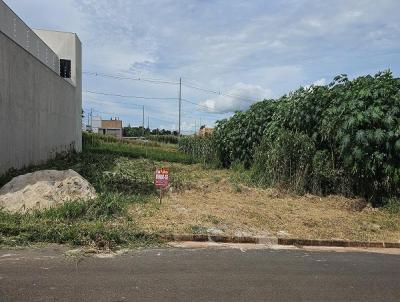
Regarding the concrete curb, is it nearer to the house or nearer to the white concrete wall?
the house

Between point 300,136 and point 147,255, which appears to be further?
point 300,136

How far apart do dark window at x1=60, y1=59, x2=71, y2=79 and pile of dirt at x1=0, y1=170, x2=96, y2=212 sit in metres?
18.7

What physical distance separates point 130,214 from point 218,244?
2431mm

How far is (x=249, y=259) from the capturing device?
8.39 m

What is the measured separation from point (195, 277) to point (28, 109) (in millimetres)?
13511

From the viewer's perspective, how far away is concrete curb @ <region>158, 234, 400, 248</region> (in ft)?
31.8

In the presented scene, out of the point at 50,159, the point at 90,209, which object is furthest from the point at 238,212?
the point at 50,159

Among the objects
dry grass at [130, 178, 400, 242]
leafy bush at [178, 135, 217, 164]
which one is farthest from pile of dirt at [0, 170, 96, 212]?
leafy bush at [178, 135, 217, 164]

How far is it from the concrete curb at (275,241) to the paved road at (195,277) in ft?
2.65

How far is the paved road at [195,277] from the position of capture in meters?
6.11

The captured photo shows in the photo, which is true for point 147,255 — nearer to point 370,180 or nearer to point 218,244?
point 218,244

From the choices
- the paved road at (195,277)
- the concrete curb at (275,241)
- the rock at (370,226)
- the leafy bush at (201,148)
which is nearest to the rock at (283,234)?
the concrete curb at (275,241)

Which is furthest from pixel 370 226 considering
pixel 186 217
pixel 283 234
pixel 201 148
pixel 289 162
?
pixel 201 148

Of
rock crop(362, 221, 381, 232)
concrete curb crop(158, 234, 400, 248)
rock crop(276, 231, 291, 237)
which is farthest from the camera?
rock crop(362, 221, 381, 232)
